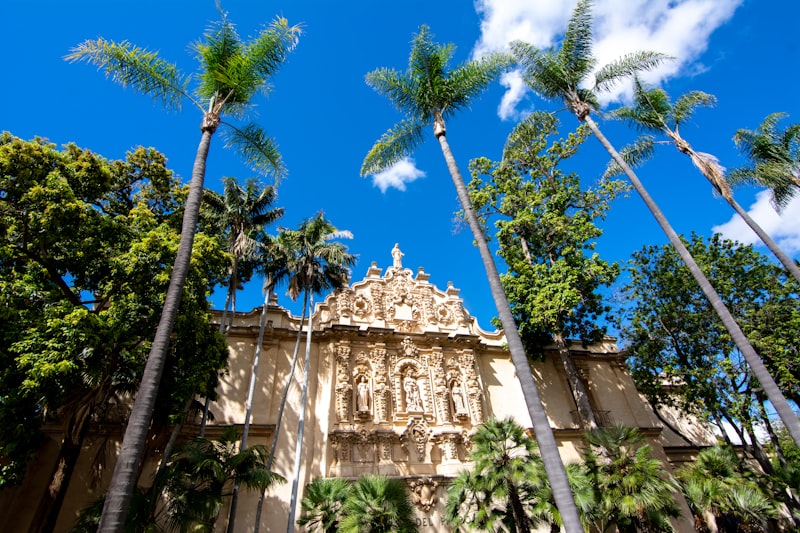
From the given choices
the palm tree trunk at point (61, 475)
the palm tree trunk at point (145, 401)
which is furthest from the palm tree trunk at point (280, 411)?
the palm tree trunk at point (145, 401)

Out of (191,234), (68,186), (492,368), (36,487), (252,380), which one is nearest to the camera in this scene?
(191,234)

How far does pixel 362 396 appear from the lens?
18.1m

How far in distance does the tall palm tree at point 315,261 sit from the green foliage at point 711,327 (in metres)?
13.5

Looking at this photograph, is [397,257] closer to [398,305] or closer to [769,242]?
[398,305]

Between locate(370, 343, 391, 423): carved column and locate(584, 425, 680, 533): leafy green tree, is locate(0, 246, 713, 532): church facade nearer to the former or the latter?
locate(370, 343, 391, 423): carved column

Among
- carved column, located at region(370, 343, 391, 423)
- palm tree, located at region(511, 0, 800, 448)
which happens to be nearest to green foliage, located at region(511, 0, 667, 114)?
palm tree, located at region(511, 0, 800, 448)

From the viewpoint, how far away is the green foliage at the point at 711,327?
16188 mm

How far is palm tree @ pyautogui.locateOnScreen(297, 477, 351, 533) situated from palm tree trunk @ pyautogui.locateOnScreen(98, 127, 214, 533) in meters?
6.07

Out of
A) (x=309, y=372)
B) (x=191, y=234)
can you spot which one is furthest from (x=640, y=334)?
(x=191, y=234)

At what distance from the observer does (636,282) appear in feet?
65.6

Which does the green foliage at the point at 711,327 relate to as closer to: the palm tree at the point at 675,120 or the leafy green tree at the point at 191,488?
the palm tree at the point at 675,120

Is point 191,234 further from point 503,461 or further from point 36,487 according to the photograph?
point 36,487

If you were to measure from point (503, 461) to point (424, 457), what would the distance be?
5.95 m

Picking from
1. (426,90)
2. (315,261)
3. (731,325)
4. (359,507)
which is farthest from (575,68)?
(359,507)
